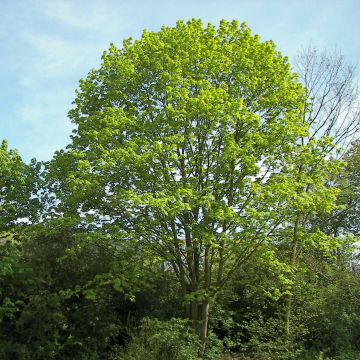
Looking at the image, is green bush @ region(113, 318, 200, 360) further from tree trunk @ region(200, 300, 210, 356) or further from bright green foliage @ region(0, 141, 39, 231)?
bright green foliage @ region(0, 141, 39, 231)

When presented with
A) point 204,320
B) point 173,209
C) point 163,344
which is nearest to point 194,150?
point 173,209

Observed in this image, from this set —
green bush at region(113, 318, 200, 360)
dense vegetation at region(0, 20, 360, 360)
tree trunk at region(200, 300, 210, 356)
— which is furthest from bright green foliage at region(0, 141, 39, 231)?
tree trunk at region(200, 300, 210, 356)

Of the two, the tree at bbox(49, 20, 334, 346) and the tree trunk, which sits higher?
the tree at bbox(49, 20, 334, 346)

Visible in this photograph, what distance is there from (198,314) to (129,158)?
6.10 m

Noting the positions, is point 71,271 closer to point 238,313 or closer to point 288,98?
point 238,313

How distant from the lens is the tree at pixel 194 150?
1305cm

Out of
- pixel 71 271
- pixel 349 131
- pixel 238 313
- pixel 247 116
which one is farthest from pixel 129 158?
pixel 349 131

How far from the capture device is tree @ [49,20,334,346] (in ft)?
42.8

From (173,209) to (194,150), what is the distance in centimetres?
362

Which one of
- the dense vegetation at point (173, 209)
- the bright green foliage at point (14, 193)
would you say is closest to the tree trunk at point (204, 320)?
the dense vegetation at point (173, 209)

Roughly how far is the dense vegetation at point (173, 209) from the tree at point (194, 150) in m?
0.06

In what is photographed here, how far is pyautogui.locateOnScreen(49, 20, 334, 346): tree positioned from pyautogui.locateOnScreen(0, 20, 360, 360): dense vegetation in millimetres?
60

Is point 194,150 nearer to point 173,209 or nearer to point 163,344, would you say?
point 173,209

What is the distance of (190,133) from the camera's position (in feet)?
46.9
